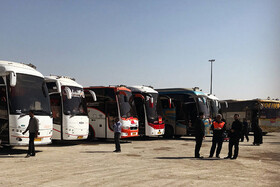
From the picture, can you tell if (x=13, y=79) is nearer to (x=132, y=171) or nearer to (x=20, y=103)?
(x=20, y=103)

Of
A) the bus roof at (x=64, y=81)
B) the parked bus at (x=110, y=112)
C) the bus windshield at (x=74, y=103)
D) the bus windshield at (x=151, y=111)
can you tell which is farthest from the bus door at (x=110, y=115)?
the bus windshield at (x=151, y=111)

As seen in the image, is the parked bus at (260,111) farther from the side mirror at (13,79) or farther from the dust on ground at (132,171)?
the side mirror at (13,79)

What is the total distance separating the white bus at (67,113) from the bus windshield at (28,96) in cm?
198

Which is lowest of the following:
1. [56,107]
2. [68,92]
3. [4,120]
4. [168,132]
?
[168,132]

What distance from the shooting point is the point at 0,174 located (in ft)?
29.9

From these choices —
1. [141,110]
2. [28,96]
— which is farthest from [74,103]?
[141,110]

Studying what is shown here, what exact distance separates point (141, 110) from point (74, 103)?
5.80 meters

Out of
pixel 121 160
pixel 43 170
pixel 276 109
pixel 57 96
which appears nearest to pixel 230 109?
pixel 276 109

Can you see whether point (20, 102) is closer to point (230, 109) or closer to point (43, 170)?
point (43, 170)

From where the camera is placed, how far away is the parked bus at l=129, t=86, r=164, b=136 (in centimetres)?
2161

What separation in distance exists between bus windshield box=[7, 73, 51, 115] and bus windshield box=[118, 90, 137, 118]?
5996 mm

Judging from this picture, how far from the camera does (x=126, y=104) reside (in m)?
19.9

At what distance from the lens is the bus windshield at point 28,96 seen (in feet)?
42.0

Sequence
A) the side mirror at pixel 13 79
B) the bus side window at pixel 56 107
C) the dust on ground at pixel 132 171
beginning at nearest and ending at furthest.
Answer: the dust on ground at pixel 132 171
the side mirror at pixel 13 79
the bus side window at pixel 56 107
